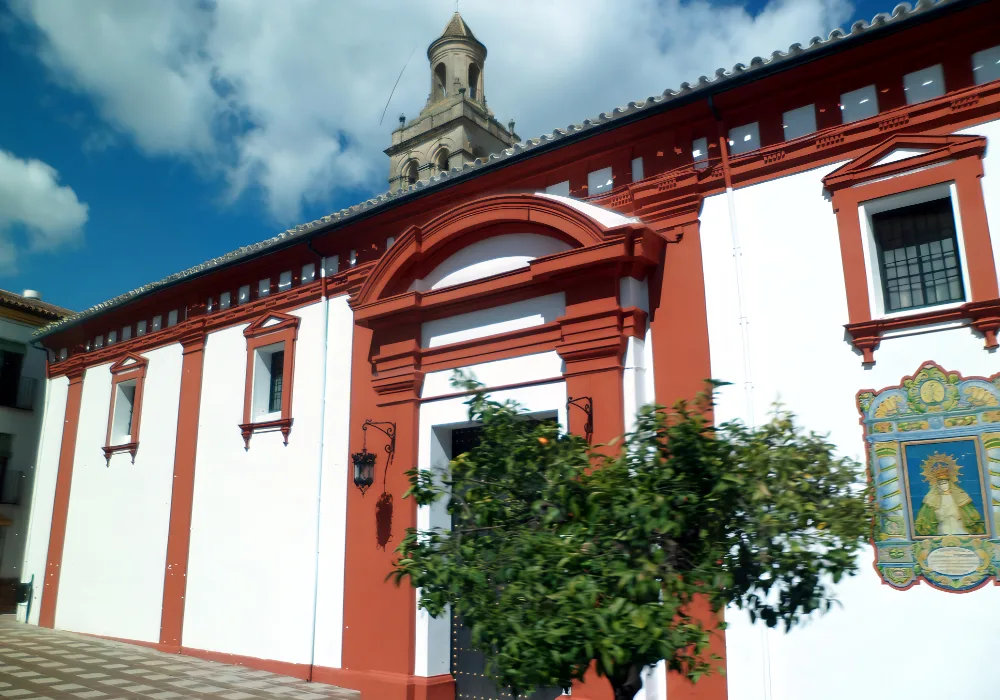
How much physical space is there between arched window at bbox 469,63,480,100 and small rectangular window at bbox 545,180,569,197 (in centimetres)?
2292

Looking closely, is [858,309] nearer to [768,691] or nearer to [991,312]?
[991,312]

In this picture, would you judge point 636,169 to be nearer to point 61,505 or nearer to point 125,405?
point 125,405

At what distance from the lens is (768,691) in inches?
247

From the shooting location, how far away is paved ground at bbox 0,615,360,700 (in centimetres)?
862

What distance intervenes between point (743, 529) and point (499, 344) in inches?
192

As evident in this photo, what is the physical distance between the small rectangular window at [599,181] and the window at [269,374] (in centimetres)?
468

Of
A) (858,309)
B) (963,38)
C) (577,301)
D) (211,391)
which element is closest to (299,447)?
(211,391)

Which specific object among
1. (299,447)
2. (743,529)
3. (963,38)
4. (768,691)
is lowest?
(768,691)

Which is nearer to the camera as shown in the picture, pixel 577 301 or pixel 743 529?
pixel 743 529

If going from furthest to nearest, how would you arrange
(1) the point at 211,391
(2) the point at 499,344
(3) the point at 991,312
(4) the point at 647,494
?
(1) the point at 211,391 < (2) the point at 499,344 < (3) the point at 991,312 < (4) the point at 647,494

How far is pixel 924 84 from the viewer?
6414 mm

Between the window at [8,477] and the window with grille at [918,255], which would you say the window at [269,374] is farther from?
the window at [8,477]

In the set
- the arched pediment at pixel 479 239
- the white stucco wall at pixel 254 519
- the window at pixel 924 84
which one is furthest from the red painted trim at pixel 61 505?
the window at pixel 924 84

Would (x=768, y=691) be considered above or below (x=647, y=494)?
below
